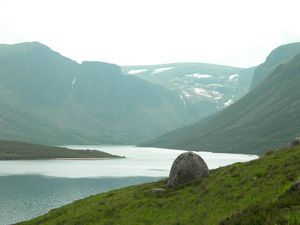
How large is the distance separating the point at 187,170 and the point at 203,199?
8843mm

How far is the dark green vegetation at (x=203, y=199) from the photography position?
1291 inches

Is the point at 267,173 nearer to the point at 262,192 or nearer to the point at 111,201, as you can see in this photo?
the point at 262,192

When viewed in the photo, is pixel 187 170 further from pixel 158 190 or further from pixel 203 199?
pixel 203 199

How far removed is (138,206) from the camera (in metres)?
41.3

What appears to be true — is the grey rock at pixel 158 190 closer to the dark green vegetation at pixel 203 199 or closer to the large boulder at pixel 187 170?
the dark green vegetation at pixel 203 199

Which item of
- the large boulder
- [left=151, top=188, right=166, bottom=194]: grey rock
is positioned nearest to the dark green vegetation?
[left=151, top=188, right=166, bottom=194]: grey rock

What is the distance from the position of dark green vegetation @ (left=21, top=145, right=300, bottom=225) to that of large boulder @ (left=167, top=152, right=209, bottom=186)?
1.87 meters

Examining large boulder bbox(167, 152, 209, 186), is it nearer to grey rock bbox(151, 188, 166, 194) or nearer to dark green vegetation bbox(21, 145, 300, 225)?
grey rock bbox(151, 188, 166, 194)

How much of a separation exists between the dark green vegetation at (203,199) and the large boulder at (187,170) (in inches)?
73.5

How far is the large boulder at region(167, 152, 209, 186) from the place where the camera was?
45.9 m

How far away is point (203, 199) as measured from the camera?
1465 inches

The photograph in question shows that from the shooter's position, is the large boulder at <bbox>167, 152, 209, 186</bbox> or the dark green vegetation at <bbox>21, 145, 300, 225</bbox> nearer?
the dark green vegetation at <bbox>21, 145, 300, 225</bbox>

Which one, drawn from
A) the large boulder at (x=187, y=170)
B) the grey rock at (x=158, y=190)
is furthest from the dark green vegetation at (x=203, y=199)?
the large boulder at (x=187, y=170)

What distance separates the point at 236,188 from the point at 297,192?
16044 mm
